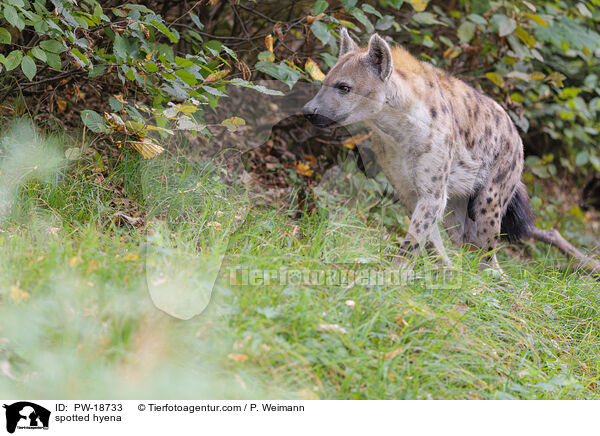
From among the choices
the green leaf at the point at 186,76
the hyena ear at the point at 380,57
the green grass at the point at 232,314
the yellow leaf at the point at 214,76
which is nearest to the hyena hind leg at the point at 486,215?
the green grass at the point at 232,314

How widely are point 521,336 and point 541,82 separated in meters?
4.29

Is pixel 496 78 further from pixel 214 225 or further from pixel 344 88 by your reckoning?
pixel 214 225

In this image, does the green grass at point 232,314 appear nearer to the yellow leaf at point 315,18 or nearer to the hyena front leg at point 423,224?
the hyena front leg at point 423,224

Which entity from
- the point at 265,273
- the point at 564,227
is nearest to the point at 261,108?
the point at 265,273

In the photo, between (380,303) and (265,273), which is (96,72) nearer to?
(265,273)

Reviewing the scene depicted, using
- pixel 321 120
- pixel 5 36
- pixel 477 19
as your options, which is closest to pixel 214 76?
pixel 321 120

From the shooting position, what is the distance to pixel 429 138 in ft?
15.2

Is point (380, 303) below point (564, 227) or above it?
above

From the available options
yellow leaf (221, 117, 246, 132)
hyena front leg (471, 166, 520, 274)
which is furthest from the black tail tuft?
yellow leaf (221, 117, 246, 132)

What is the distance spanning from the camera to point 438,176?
466cm

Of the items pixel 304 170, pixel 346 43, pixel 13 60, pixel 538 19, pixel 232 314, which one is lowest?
pixel 304 170
